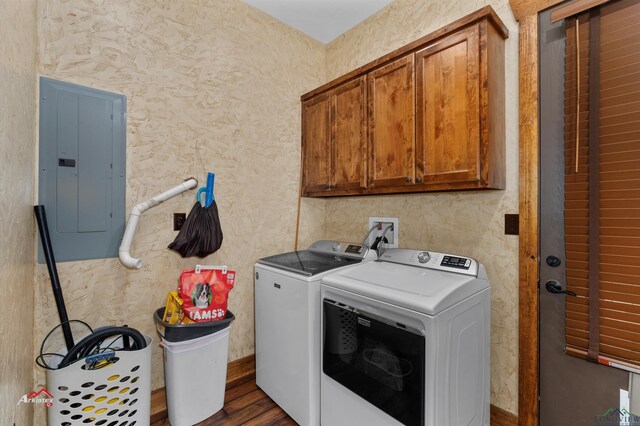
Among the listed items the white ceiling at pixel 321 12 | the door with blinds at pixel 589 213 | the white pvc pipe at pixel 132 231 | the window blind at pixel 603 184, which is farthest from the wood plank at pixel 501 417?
the white ceiling at pixel 321 12

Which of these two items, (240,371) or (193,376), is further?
(240,371)

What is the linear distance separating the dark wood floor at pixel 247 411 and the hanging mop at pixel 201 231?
1.04 m

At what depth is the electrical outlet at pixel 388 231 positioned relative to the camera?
222 centimetres

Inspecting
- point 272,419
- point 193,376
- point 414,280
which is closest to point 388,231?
point 414,280

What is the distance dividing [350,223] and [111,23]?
2153 millimetres

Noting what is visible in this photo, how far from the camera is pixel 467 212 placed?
1849 mm

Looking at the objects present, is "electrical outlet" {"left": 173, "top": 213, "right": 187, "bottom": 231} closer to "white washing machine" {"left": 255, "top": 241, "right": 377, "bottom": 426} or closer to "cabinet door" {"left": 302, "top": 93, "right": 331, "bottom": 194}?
"white washing machine" {"left": 255, "top": 241, "right": 377, "bottom": 426}

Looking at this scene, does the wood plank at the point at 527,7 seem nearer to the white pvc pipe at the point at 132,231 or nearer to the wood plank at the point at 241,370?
the white pvc pipe at the point at 132,231

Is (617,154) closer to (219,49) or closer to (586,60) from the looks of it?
(586,60)

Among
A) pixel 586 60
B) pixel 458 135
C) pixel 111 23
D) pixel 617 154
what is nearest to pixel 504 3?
pixel 586 60

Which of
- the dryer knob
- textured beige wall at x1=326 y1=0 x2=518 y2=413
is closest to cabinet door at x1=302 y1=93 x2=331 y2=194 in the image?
textured beige wall at x1=326 y1=0 x2=518 y2=413

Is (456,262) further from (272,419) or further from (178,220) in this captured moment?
(178,220)

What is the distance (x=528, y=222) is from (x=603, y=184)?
35 cm

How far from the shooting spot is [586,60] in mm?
1384
